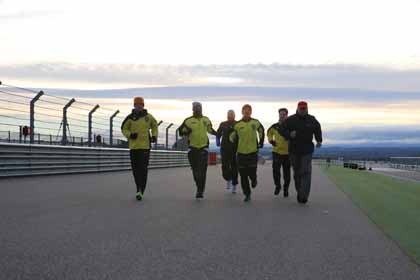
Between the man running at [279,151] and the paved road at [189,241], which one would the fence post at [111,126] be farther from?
the paved road at [189,241]

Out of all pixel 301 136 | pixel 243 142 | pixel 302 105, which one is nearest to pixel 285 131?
pixel 301 136

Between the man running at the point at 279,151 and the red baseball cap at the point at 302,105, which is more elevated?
the red baseball cap at the point at 302,105

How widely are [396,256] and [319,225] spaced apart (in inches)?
88.3

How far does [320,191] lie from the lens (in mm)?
14750

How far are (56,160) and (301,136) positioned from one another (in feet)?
28.1

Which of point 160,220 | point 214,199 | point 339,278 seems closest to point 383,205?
point 214,199

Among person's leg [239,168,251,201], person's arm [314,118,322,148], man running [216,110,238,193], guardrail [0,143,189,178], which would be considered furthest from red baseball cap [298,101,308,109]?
guardrail [0,143,189,178]

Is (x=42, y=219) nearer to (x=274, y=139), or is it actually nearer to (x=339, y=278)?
(x=339, y=278)

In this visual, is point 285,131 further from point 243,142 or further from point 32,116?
point 32,116

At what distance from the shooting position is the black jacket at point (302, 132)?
38.7 ft

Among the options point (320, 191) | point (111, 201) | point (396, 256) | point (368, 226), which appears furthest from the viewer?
point (320, 191)

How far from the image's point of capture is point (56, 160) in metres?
18.5

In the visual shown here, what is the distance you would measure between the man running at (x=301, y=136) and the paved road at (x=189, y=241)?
62cm

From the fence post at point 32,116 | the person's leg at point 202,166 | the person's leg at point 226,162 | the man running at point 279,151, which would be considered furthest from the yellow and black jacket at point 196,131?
the fence post at point 32,116
